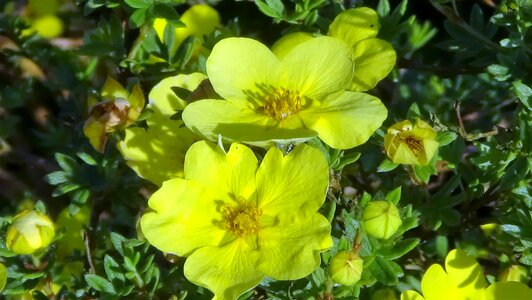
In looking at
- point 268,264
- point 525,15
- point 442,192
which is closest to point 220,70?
point 268,264

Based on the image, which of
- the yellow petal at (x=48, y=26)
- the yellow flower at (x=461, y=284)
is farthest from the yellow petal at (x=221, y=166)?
the yellow petal at (x=48, y=26)

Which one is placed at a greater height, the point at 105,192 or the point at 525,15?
the point at 525,15

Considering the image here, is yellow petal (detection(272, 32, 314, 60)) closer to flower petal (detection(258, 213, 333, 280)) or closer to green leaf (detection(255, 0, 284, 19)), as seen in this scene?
green leaf (detection(255, 0, 284, 19))

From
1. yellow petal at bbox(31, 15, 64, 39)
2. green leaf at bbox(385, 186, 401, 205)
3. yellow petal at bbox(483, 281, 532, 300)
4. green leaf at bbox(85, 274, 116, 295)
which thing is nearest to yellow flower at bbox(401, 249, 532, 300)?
yellow petal at bbox(483, 281, 532, 300)

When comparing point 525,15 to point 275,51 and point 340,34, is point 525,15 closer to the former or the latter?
point 340,34

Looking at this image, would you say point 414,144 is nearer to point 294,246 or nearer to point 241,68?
point 294,246
